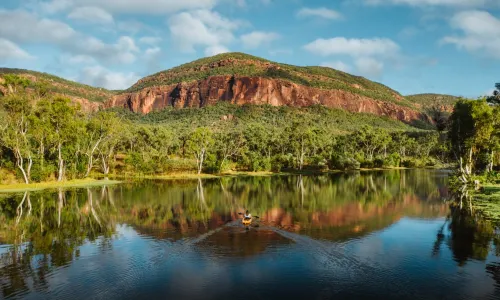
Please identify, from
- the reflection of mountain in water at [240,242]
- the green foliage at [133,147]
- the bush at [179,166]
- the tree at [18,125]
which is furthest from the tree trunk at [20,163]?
the reflection of mountain in water at [240,242]

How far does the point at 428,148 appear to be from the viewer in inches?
5881

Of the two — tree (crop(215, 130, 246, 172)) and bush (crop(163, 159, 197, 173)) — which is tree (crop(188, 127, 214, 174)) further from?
tree (crop(215, 130, 246, 172))

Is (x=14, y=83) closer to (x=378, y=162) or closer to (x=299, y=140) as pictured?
(x=299, y=140)

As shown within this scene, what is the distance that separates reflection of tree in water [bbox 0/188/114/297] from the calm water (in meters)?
0.10

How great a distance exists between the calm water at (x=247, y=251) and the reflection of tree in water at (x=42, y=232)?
0.10 meters

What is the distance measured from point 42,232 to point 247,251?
1763 cm

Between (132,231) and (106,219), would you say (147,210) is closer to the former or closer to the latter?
(106,219)

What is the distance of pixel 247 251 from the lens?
79.7 ft

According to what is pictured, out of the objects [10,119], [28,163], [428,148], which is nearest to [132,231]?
[10,119]

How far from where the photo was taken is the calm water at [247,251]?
1816 cm

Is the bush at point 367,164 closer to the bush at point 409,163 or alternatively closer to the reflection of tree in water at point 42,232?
the bush at point 409,163

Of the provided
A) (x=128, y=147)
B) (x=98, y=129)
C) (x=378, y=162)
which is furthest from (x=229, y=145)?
(x=378, y=162)

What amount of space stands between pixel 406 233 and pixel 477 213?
33.6 ft

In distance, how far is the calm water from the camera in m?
18.2
